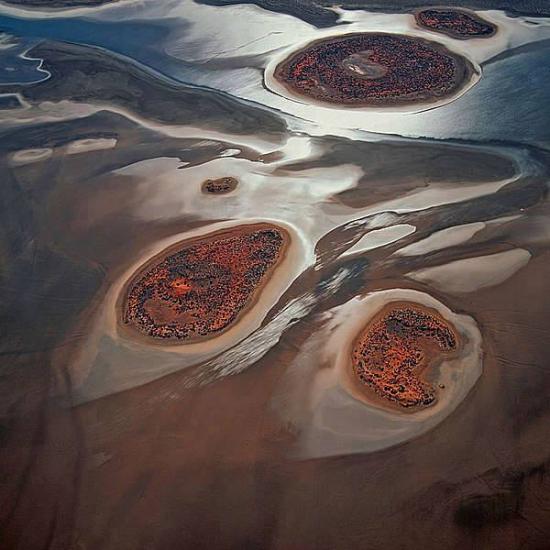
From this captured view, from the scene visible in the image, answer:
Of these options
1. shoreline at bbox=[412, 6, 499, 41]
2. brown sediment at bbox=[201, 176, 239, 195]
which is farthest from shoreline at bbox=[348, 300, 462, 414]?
shoreline at bbox=[412, 6, 499, 41]

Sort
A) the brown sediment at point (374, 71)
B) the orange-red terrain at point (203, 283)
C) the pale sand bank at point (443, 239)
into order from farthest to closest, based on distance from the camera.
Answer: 1. the brown sediment at point (374, 71)
2. the pale sand bank at point (443, 239)
3. the orange-red terrain at point (203, 283)

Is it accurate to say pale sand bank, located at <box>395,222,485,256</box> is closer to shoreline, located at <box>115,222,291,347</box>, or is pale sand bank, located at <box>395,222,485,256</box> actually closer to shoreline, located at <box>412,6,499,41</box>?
shoreline, located at <box>115,222,291,347</box>

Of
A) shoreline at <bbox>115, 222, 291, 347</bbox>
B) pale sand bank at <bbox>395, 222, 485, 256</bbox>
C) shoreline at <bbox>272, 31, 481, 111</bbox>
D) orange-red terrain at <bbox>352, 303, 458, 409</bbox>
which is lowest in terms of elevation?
A: shoreline at <bbox>115, 222, 291, 347</bbox>

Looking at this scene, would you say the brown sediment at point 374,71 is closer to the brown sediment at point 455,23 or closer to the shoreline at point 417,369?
the brown sediment at point 455,23

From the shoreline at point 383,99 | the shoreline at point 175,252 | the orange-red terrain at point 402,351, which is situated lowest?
the shoreline at point 175,252

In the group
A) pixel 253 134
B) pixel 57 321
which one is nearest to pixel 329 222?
pixel 253 134

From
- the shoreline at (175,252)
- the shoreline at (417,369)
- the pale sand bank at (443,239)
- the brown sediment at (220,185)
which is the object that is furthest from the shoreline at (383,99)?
the shoreline at (417,369)
